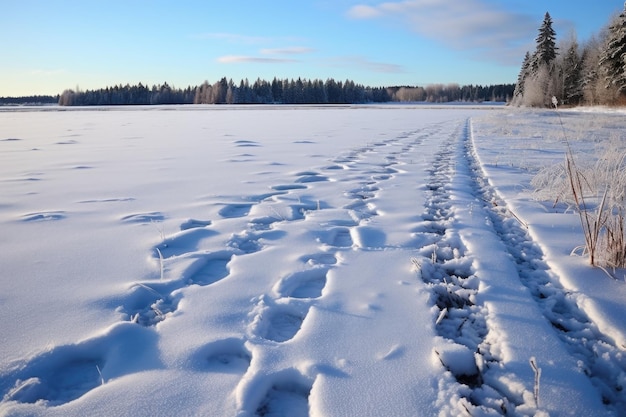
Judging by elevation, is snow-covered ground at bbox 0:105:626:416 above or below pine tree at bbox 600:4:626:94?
below

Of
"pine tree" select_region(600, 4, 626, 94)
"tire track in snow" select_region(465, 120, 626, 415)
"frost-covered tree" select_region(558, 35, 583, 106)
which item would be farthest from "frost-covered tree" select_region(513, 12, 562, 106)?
"tire track in snow" select_region(465, 120, 626, 415)

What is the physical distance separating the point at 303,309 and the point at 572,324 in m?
1.36

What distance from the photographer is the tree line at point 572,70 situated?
33719 mm

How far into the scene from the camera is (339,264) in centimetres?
261

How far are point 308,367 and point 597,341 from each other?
1356 millimetres

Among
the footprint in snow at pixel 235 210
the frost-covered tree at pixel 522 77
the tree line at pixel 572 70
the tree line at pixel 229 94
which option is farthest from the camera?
the tree line at pixel 229 94

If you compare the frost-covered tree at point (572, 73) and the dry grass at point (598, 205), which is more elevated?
the frost-covered tree at point (572, 73)

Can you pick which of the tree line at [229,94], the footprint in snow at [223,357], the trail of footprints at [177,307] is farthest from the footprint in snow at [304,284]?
the tree line at [229,94]

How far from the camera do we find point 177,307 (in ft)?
6.71

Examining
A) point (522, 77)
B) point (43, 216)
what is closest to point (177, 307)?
point (43, 216)

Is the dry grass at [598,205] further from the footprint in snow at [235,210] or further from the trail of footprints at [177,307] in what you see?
the footprint in snow at [235,210]

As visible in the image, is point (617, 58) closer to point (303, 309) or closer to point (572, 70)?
point (572, 70)

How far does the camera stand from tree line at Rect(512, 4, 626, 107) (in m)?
33.7

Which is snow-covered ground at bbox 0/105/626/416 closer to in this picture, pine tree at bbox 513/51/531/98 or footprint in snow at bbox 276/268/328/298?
footprint in snow at bbox 276/268/328/298
